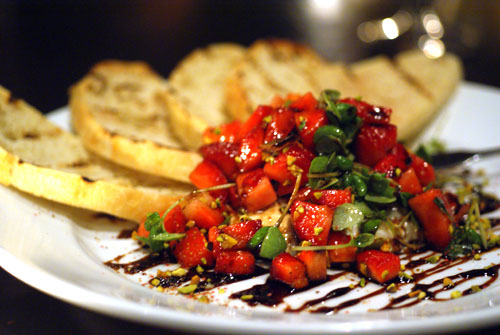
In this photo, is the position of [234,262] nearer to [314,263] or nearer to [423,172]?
[314,263]

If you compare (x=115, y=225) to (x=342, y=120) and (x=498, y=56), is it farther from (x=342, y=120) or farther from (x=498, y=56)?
(x=498, y=56)

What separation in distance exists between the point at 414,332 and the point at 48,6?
300 inches

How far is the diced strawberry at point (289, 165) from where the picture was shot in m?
2.68

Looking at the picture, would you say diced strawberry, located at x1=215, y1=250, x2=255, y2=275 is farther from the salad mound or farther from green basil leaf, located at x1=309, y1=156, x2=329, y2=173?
green basil leaf, located at x1=309, y1=156, x2=329, y2=173

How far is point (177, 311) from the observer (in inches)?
74.4

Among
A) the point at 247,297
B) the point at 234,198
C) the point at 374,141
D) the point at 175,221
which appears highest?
the point at 374,141

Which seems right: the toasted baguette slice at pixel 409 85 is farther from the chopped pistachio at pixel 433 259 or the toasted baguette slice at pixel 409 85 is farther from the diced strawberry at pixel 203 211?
the diced strawberry at pixel 203 211

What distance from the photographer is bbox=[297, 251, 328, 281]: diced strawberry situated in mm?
2438

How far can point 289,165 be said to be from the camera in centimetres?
267

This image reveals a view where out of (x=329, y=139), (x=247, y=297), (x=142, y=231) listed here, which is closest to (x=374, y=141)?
(x=329, y=139)

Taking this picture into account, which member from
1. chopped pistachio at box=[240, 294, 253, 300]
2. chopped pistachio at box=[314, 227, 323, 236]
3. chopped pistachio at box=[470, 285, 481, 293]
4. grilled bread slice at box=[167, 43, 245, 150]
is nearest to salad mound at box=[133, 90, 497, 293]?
chopped pistachio at box=[314, 227, 323, 236]

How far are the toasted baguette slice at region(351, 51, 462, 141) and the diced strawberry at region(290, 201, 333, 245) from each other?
1831 mm

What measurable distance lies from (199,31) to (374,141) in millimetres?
5167

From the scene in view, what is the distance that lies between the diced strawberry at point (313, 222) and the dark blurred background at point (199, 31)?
147 inches
